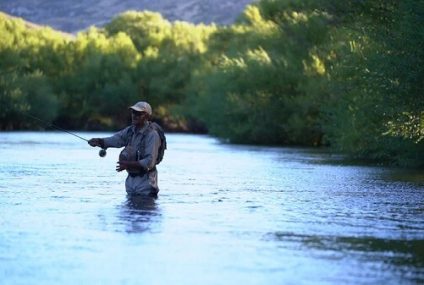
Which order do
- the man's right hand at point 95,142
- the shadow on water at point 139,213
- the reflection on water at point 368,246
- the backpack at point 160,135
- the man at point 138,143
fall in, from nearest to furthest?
the reflection on water at point 368,246
the shadow on water at point 139,213
the man's right hand at point 95,142
the man at point 138,143
the backpack at point 160,135

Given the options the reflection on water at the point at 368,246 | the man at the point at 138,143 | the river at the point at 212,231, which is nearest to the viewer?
the river at the point at 212,231

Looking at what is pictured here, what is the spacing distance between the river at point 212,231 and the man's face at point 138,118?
1152 mm

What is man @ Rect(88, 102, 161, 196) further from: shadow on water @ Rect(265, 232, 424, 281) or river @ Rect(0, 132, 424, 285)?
shadow on water @ Rect(265, 232, 424, 281)

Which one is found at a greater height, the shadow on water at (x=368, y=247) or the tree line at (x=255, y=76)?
the tree line at (x=255, y=76)

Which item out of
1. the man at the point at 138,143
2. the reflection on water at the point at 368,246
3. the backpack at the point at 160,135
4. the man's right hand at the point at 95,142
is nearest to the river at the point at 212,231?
the reflection on water at the point at 368,246

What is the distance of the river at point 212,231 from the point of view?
10359 millimetres

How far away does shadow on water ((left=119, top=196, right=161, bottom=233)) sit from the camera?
13930 mm

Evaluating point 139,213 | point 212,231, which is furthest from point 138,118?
point 212,231

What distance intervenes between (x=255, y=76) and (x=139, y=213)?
40071 mm

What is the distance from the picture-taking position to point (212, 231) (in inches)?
539

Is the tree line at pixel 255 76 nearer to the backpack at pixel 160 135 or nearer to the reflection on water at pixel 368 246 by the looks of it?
the backpack at pixel 160 135

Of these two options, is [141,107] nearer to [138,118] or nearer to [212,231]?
[138,118]

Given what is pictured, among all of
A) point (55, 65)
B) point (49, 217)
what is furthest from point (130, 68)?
point (49, 217)

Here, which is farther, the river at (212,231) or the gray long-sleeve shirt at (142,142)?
the gray long-sleeve shirt at (142,142)
